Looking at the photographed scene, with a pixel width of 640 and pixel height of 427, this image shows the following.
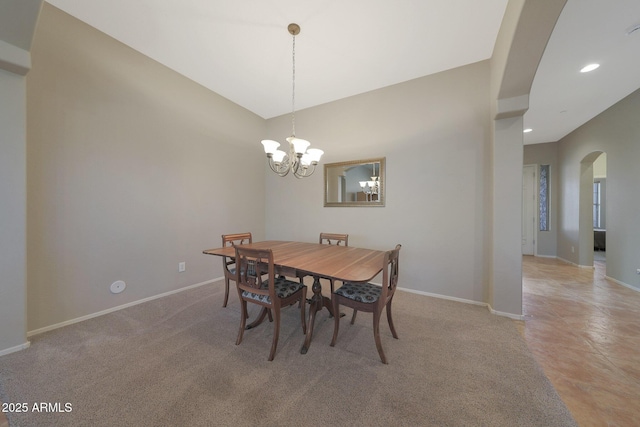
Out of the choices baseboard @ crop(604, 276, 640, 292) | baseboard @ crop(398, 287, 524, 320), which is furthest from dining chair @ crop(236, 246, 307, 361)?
baseboard @ crop(604, 276, 640, 292)

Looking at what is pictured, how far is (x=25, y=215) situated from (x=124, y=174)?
0.86 metres

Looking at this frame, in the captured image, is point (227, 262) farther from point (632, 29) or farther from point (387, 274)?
point (632, 29)

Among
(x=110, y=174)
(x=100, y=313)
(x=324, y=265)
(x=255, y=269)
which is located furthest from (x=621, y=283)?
(x=110, y=174)

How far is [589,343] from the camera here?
6.00ft

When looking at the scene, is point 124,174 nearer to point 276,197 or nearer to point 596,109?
point 276,197

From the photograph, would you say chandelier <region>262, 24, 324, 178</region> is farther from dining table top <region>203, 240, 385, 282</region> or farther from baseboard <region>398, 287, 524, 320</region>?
baseboard <region>398, 287, 524, 320</region>

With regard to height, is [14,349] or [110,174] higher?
[110,174]

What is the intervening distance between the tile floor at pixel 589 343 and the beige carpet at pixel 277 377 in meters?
0.14

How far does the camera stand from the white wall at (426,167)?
258 cm

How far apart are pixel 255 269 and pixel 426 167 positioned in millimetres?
2504

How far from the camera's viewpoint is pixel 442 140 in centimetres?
273

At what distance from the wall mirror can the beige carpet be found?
5.70 feet

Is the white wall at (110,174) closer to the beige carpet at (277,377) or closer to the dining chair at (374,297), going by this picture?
the beige carpet at (277,377)

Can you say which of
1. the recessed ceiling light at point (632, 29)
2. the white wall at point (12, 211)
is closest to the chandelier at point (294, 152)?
the white wall at point (12, 211)
